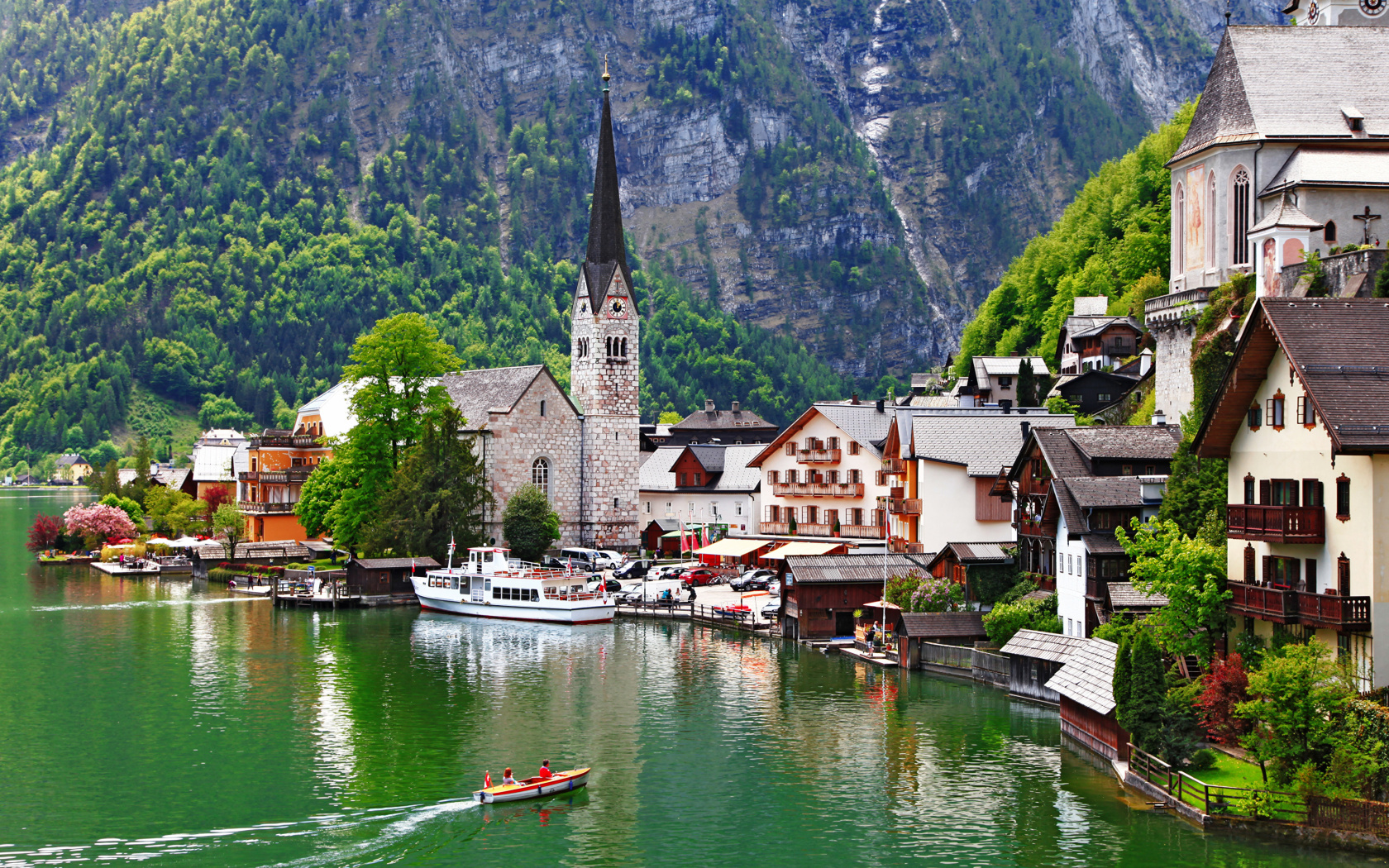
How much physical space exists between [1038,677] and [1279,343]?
15.9 m

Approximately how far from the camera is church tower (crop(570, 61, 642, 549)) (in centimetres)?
10125

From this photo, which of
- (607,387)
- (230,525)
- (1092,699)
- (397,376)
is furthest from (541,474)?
(1092,699)

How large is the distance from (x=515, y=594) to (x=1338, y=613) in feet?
167

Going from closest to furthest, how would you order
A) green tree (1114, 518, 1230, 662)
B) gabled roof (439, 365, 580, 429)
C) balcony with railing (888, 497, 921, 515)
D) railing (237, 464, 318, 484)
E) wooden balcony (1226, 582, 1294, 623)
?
wooden balcony (1226, 582, 1294, 623) < green tree (1114, 518, 1230, 662) < balcony with railing (888, 497, 921, 515) < gabled roof (439, 365, 580, 429) < railing (237, 464, 318, 484)

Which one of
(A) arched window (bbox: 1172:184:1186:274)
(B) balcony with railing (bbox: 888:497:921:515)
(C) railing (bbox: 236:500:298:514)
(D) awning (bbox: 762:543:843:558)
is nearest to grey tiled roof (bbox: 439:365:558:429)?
(C) railing (bbox: 236:500:298:514)

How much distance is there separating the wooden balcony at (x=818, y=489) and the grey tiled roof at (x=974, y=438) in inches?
536

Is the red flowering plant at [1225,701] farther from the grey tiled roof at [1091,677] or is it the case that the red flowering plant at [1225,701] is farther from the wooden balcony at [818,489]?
the wooden balcony at [818,489]

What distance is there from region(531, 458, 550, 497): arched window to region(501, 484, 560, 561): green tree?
4.51 m

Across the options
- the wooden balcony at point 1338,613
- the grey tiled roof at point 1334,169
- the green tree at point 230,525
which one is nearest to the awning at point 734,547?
the green tree at point 230,525

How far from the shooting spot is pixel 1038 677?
48219 millimetres

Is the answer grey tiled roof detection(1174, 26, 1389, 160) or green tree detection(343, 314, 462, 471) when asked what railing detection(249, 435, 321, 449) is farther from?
grey tiled roof detection(1174, 26, 1389, 160)

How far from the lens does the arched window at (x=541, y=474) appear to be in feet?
324

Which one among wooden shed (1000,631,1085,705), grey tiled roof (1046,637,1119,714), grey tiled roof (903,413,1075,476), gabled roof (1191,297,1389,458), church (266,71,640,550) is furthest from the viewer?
church (266,71,640,550)

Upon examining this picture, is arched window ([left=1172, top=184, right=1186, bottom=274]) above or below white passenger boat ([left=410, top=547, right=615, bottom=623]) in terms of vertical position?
above
